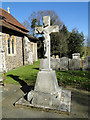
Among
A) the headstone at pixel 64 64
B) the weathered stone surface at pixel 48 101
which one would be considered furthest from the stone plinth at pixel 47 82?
the headstone at pixel 64 64

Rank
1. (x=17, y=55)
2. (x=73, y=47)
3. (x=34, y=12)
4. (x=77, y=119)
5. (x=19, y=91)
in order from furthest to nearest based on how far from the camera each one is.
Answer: (x=34, y=12) < (x=73, y=47) < (x=17, y=55) < (x=19, y=91) < (x=77, y=119)

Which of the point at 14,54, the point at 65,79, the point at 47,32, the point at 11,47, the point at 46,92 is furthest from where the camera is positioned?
the point at 14,54

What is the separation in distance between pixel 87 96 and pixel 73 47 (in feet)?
59.9

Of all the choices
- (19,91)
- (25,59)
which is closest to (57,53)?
(25,59)

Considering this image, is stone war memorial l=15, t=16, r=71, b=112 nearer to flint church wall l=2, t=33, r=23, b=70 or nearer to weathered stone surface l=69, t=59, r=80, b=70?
weathered stone surface l=69, t=59, r=80, b=70

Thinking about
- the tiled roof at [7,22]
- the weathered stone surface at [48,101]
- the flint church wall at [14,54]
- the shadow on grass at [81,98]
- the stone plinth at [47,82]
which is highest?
the tiled roof at [7,22]

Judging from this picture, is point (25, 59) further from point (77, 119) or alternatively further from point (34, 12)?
point (34, 12)

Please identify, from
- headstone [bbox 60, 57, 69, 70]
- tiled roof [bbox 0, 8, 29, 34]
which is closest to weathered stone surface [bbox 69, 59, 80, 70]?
headstone [bbox 60, 57, 69, 70]

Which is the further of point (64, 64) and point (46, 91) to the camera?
point (64, 64)

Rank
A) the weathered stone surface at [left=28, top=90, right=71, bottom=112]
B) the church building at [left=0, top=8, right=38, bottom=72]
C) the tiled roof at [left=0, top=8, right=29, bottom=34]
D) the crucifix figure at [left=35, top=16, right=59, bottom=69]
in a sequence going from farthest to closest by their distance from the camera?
the tiled roof at [left=0, top=8, right=29, bottom=34] < the church building at [left=0, top=8, right=38, bottom=72] < the crucifix figure at [left=35, top=16, right=59, bottom=69] < the weathered stone surface at [left=28, top=90, right=71, bottom=112]

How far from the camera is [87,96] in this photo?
412 centimetres

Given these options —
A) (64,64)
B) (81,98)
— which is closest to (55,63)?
(64,64)

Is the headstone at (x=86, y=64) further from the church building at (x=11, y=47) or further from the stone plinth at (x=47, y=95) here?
the church building at (x=11, y=47)

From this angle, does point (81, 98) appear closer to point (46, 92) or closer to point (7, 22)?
point (46, 92)
